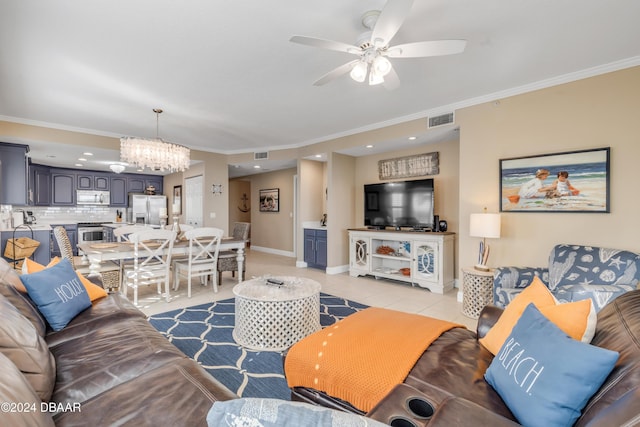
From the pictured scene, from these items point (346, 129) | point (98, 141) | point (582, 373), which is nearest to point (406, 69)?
point (346, 129)

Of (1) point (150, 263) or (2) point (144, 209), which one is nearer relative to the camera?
(1) point (150, 263)

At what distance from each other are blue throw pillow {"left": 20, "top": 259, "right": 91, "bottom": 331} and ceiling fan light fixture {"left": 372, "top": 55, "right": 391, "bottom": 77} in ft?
8.61

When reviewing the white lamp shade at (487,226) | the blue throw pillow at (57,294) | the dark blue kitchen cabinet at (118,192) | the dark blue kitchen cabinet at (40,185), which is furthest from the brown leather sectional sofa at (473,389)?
the dark blue kitchen cabinet at (118,192)

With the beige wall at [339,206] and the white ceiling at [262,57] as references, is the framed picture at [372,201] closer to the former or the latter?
the beige wall at [339,206]

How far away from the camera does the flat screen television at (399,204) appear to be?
4.63 metres

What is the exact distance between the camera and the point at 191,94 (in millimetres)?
3488

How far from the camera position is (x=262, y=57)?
267cm

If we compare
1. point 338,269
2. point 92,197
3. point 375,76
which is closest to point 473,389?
point 375,76

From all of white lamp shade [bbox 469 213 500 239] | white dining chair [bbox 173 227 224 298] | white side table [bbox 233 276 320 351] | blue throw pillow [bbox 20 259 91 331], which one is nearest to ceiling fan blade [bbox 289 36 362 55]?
white side table [bbox 233 276 320 351]

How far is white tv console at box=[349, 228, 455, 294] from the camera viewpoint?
429 centimetres

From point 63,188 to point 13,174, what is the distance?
307 cm

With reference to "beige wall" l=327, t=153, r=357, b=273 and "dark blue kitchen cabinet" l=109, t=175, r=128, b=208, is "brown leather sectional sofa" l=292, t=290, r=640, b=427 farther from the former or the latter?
"dark blue kitchen cabinet" l=109, t=175, r=128, b=208

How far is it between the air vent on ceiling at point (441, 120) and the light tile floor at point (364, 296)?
2.40 m

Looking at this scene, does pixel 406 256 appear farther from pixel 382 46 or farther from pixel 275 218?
pixel 275 218
